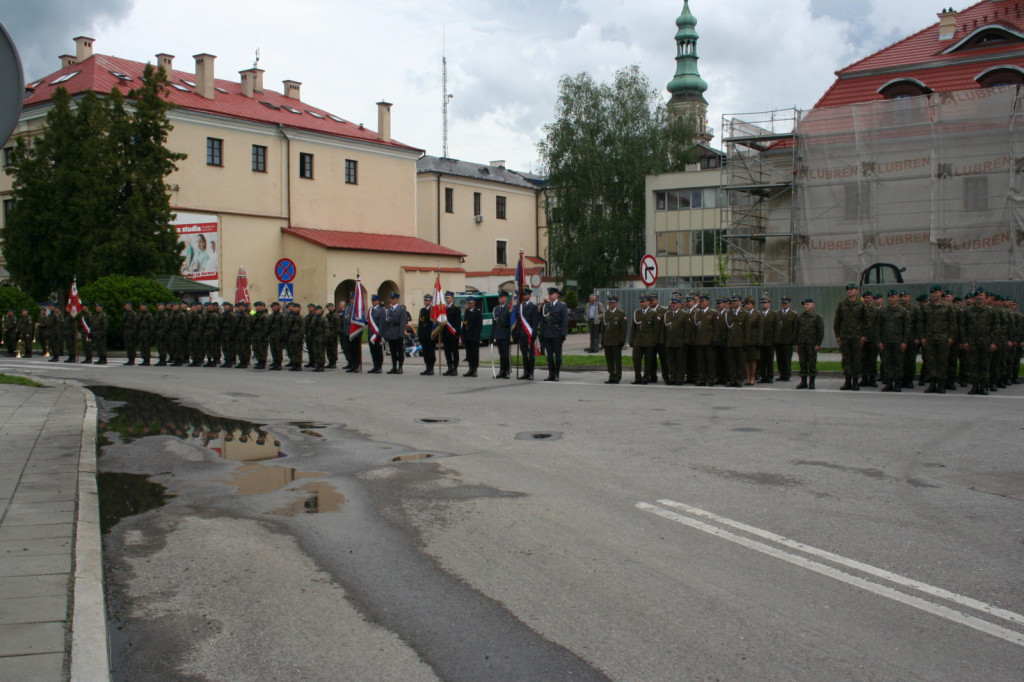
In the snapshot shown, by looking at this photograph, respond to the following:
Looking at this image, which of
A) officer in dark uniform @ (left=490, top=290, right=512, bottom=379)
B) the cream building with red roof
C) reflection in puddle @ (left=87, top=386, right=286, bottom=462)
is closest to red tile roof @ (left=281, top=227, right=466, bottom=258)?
the cream building with red roof

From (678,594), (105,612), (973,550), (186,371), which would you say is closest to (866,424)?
(973,550)

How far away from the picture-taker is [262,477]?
28.2ft

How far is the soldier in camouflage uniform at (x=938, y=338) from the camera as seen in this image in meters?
16.2

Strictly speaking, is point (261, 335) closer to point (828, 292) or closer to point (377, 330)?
point (377, 330)

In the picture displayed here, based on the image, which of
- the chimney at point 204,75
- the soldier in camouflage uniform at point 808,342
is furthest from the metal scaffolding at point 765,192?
the chimney at point 204,75

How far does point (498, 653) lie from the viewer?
431 cm

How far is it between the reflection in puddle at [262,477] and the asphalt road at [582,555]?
0.15ft

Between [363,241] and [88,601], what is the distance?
4835 centimetres

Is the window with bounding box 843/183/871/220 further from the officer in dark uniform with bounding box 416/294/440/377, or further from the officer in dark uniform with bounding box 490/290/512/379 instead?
the officer in dark uniform with bounding box 416/294/440/377

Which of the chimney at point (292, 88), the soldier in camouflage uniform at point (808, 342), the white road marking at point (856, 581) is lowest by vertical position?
the white road marking at point (856, 581)

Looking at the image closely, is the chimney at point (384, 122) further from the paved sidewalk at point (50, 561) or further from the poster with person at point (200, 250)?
the paved sidewalk at point (50, 561)

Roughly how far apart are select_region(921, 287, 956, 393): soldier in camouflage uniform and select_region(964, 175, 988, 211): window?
1366 centimetres

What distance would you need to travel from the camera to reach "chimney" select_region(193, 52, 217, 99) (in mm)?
49094

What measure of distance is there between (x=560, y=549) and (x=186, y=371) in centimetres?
1883
